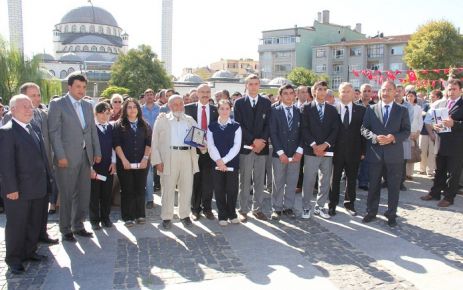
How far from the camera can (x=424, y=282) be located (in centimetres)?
459

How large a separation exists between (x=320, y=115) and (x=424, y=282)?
3.07 meters

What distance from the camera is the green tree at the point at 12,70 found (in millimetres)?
32250

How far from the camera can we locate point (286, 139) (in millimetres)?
6781

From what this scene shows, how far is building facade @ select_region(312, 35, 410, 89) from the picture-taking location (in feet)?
197

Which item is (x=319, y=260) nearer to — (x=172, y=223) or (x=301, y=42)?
(x=172, y=223)

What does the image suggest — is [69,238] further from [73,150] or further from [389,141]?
[389,141]

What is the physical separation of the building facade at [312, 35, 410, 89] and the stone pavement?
53.6 metres

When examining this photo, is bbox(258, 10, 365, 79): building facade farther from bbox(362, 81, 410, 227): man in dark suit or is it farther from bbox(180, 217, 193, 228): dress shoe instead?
bbox(180, 217, 193, 228): dress shoe

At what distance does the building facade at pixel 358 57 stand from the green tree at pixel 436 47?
1645 centimetres

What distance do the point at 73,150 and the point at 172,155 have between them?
56.5 inches

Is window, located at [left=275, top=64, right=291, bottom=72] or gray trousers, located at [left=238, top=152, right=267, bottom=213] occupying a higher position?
window, located at [left=275, top=64, right=291, bottom=72]

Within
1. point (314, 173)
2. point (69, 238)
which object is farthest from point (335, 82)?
point (69, 238)

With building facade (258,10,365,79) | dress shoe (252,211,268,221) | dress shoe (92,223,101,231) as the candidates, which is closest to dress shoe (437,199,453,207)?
dress shoe (252,211,268,221)

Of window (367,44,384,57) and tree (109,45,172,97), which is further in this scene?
window (367,44,384,57)
